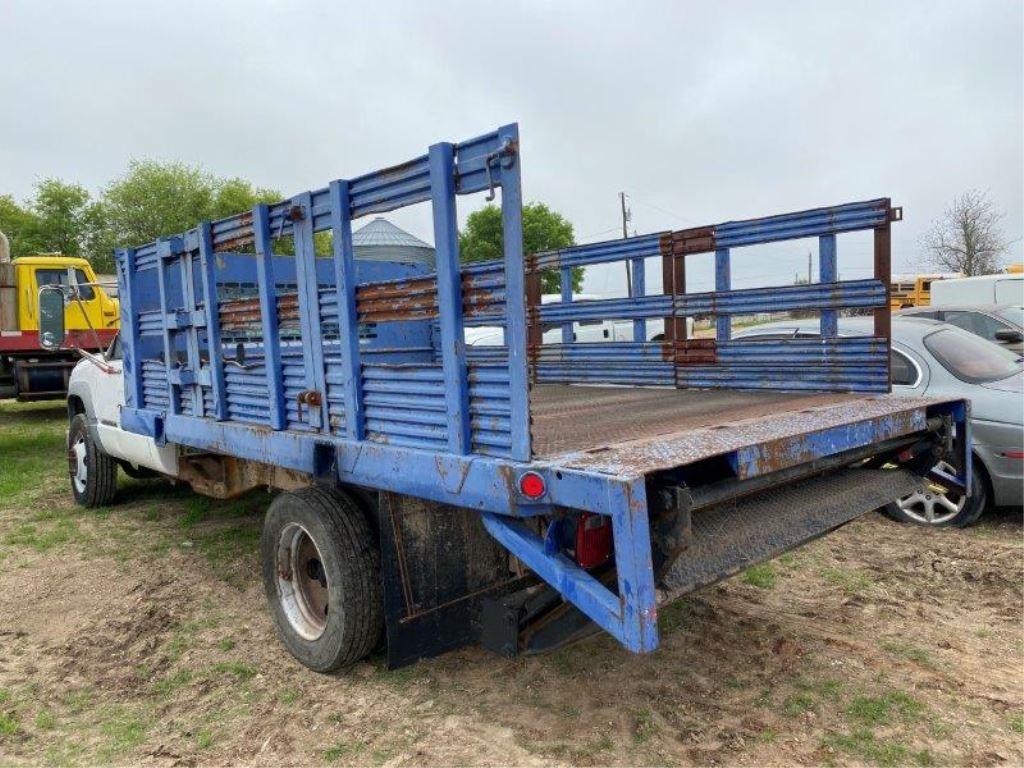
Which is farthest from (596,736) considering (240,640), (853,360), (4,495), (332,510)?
(4,495)

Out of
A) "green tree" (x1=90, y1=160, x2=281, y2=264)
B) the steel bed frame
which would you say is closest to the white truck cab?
the steel bed frame

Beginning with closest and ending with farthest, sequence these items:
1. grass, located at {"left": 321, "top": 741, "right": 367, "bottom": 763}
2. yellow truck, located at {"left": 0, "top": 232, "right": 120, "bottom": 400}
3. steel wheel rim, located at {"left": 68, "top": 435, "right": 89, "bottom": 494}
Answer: grass, located at {"left": 321, "top": 741, "right": 367, "bottom": 763} → steel wheel rim, located at {"left": 68, "top": 435, "right": 89, "bottom": 494} → yellow truck, located at {"left": 0, "top": 232, "right": 120, "bottom": 400}

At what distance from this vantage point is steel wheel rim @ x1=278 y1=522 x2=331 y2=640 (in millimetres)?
3539

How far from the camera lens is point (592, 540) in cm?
249

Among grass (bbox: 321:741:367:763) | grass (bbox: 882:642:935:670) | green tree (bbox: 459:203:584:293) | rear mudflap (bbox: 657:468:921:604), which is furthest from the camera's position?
green tree (bbox: 459:203:584:293)

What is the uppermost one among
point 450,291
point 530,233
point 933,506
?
point 530,233

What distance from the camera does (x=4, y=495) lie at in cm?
719

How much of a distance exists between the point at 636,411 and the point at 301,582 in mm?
1888

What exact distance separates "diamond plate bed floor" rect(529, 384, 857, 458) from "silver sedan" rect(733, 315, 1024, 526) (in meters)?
1.04

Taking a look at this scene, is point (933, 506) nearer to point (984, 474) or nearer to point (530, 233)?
point (984, 474)

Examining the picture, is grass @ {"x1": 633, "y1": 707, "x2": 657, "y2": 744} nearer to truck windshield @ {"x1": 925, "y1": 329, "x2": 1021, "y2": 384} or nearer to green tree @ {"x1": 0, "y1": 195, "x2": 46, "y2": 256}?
truck windshield @ {"x1": 925, "y1": 329, "x2": 1021, "y2": 384}

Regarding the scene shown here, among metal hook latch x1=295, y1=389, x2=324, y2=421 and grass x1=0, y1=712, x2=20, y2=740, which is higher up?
metal hook latch x1=295, y1=389, x2=324, y2=421

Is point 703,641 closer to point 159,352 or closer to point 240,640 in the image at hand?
point 240,640

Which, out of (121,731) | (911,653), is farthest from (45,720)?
(911,653)
